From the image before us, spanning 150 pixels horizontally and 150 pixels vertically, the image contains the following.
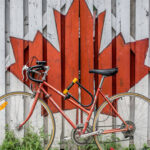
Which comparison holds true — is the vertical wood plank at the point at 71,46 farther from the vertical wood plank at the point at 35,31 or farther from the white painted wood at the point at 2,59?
the white painted wood at the point at 2,59

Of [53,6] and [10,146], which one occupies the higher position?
[53,6]

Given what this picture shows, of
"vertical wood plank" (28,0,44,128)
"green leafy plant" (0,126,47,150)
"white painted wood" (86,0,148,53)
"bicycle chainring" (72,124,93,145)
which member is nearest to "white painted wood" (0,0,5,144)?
"green leafy plant" (0,126,47,150)

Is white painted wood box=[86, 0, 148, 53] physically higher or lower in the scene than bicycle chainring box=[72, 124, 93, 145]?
higher

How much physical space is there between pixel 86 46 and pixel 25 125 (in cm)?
175

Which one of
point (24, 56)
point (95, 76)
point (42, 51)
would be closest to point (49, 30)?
point (42, 51)

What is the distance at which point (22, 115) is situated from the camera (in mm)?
3094

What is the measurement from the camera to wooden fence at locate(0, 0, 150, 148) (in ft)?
10.1

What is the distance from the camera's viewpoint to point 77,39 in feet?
10.3

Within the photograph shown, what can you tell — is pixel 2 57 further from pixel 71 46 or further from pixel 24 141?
pixel 24 141

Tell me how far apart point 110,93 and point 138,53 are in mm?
866

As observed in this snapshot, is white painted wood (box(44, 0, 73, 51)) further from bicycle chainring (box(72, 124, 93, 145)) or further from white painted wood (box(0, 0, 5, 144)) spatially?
bicycle chainring (box(72, 124, 93, 145))

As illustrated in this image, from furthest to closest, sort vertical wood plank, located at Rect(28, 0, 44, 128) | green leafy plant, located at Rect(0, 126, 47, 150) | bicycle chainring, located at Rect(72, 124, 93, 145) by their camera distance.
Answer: vertical wood plank, located at Rect(28, 0, 44, 128) → green leafy plant, located at Rect(0, 126, 47, 150) → bicycle chainring, located at Rect(72, 124, 93, 145)

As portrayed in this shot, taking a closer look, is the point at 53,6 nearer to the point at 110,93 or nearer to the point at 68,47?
the point at 68,47

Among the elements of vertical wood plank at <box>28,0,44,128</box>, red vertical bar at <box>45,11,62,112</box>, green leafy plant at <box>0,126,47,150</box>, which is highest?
vertical wood plank at <box>28,0,44,128</box>
